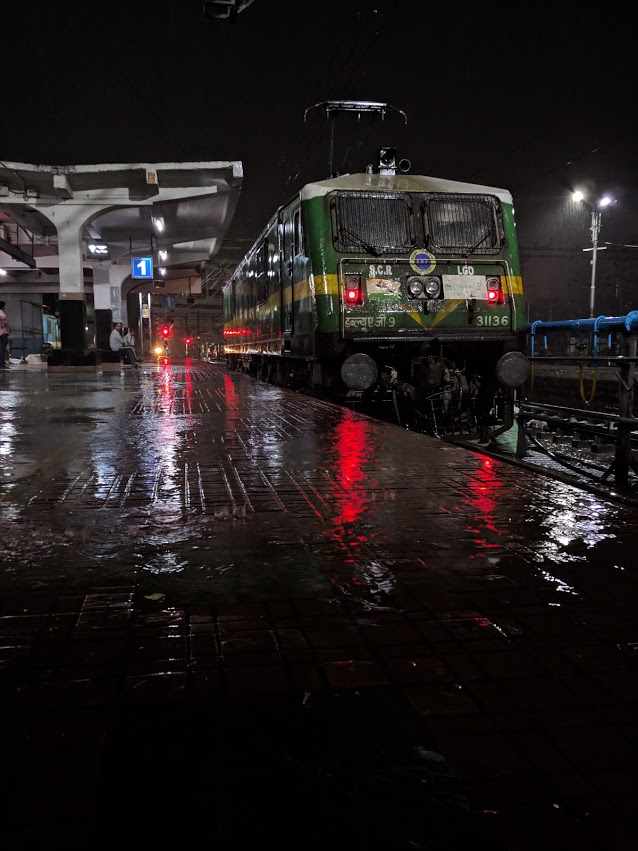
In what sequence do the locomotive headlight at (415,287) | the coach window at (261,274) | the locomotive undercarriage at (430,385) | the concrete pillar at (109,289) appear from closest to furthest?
the locomotive headlight at (415,287) < the locomotive undercarriage at (430,385) < the coach window at (261,274) < the concrete pillar at (109,289)

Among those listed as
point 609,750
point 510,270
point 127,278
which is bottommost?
point 609,750

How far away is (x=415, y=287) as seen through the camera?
9.44 m

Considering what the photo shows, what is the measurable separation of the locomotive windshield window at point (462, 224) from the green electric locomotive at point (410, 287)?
0.01 m

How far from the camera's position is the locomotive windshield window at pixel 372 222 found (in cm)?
941

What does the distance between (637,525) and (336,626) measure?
2.04m

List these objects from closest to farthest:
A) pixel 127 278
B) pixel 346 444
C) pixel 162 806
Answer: pixel 162 806 < pixel 346 444 < pixel 127 278

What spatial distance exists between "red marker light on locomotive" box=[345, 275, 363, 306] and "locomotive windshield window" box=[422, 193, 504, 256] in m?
1.22

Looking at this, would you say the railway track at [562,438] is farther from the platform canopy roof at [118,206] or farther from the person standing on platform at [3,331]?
the person standing on platform at [3,331]

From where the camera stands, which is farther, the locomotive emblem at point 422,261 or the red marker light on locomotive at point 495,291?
the red marker light on locomotive at point 495,291

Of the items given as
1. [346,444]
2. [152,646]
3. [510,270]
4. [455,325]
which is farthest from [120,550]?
[510,270]

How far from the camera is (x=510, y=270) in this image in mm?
9758

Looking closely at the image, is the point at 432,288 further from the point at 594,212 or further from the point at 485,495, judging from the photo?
the point at 594,212

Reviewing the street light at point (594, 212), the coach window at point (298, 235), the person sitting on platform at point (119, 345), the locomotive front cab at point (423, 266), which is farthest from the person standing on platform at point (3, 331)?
the street light at point (594, 212)

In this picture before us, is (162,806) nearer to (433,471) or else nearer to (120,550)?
(120,550)
